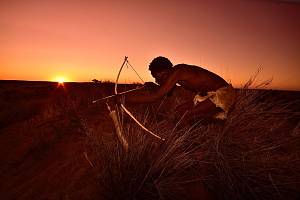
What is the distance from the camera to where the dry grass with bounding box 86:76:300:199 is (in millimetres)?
3207

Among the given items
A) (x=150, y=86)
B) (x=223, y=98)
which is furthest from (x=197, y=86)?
(x=150, y=86)

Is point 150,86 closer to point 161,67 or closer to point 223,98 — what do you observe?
point 161,67

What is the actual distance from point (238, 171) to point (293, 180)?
0.56 m

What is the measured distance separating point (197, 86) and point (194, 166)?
3.04 feet

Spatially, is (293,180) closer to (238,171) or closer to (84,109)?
(238,171)

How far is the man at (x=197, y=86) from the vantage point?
3.71 meters

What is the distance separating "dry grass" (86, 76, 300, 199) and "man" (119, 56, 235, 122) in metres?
0.18

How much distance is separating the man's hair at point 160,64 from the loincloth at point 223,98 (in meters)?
0.55

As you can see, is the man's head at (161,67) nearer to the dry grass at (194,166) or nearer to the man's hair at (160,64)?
the man's hair at (160,64)

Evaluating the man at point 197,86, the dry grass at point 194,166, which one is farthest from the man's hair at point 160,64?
the dry grass at point 194,166

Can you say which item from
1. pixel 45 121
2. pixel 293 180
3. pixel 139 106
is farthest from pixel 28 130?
pixel 293 180

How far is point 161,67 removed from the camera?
3.82m

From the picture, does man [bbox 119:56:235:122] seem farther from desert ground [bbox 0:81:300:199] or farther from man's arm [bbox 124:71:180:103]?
desert ground [bbox 0:81:300:199]

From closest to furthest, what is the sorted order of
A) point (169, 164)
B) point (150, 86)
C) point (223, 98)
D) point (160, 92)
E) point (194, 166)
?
point (169, 164), point (194, 166), point (160, 92), point (223, 98), point (150, 86)
